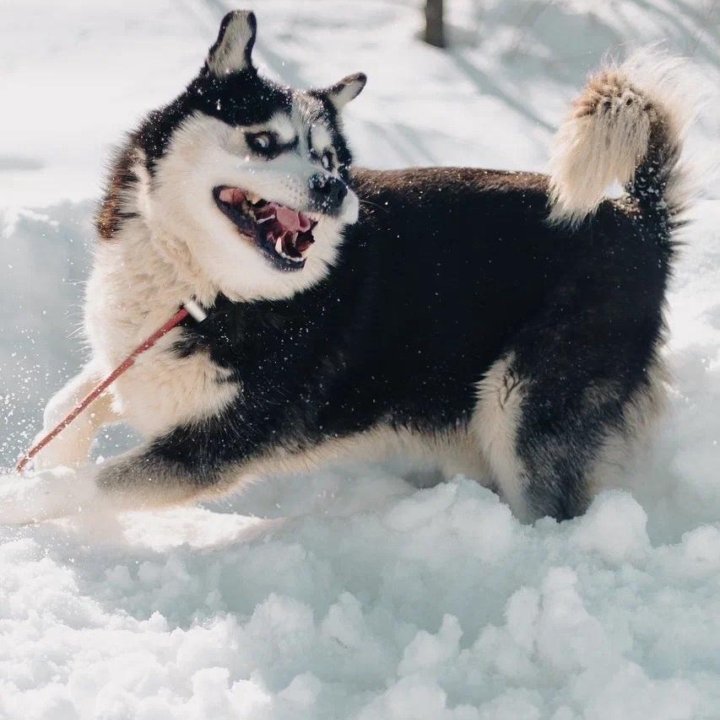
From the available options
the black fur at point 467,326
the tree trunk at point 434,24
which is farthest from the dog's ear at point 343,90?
the tree trunk at point 434,24

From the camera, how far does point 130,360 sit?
10.4 feet

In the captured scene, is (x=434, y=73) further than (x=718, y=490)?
Yes

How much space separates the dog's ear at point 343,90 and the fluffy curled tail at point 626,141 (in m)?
0.70

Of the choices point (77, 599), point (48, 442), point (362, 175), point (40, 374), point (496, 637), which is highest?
point (362, 175)

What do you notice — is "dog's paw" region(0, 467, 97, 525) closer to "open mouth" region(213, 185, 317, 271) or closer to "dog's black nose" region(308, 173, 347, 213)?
"open mouth" region(213, 185, 317, 271)

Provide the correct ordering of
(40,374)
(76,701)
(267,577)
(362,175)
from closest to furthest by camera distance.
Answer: (76,701)
(267,577)
(362,175)
(40,374)

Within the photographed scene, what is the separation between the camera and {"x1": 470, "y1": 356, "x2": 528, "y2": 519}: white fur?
10.9 feet

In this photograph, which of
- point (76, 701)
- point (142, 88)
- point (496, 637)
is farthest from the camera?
point (142, 88)

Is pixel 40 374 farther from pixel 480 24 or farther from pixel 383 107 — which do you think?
pixel 480 24

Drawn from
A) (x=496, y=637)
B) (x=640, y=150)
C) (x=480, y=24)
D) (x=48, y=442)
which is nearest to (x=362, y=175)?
(x=640, y=150)

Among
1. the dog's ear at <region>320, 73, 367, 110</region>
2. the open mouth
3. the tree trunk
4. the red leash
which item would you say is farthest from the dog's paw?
the tree trunk

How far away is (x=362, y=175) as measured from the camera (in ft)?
11.6

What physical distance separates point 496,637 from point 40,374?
2282 mm

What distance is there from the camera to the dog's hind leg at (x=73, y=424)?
136 inches
